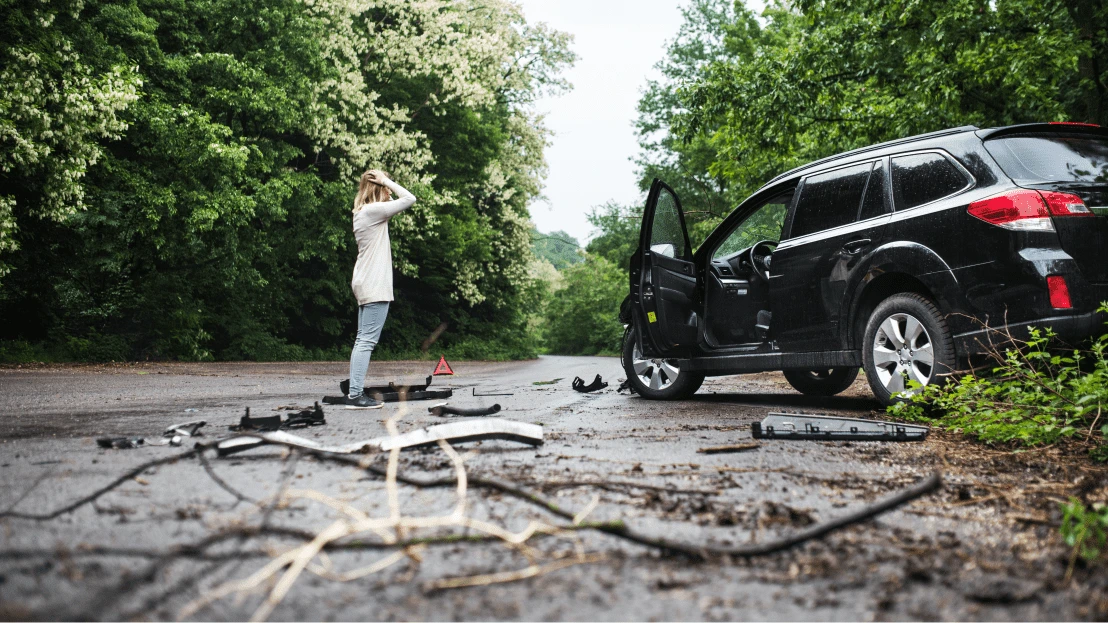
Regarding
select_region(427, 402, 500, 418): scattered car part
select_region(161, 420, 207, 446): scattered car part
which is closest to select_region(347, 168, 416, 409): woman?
select_region(427, 402, 500, 418): scattered car part

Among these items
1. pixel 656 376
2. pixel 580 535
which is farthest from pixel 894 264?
pixel 580 535

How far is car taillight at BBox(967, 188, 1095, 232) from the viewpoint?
509 cm

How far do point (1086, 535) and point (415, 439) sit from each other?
290cm

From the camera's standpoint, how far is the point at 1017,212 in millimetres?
5184

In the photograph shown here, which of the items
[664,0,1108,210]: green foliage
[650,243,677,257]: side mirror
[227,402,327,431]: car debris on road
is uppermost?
[664,0,1108,210]: green foliage

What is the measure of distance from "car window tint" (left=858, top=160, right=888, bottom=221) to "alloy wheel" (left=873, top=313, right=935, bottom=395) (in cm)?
87

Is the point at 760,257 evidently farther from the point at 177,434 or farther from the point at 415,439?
the point at 177,434

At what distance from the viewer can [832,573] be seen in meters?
2.21

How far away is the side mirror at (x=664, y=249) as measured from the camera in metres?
8.05

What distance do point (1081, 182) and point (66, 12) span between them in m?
18.4

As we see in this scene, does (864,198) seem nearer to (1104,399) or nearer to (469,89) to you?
(1104,399)

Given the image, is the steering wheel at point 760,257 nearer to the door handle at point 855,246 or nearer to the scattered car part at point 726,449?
the door handle at point 855,246

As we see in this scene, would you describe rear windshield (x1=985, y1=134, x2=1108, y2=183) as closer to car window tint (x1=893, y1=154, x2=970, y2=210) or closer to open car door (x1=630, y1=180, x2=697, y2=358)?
car window tint (x1=893, y1=154, x2=970, y2=210)

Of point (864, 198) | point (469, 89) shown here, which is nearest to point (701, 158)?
point (469, 89)
